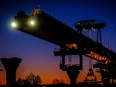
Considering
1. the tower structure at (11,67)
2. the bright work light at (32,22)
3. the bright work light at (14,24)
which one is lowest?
the tower structure at (11,67)

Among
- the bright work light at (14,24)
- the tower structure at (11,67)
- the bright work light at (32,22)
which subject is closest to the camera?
the tower structure at (11,67)

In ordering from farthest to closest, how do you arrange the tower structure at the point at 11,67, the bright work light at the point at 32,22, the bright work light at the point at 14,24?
the bright work light at the point at 32,22, the bright work light at the point at 14,24, the tower structure at the point at 11,67

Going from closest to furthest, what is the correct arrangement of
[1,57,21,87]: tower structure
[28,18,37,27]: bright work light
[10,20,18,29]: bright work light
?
[1,57,21,87]: tower structure
[10,20,18,29]: bright work light
[28,18,37,27]: bright work light

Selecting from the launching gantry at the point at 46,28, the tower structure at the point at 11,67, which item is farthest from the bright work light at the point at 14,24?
the tower structure at the point at 11,67

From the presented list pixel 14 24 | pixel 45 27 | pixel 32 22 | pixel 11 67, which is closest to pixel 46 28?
pixel 45 27

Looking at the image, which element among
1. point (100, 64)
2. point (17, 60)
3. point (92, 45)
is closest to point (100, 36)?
point (100, 64)

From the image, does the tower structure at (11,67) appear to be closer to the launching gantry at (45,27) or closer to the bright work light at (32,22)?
the launching gantry at (45,27)

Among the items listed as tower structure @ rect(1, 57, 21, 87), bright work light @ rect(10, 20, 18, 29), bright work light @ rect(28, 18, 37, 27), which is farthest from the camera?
bright work light @ rect(28, 18, 37, 27)

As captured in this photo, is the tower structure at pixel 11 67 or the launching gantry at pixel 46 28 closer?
the tower structure at pixel 11 67

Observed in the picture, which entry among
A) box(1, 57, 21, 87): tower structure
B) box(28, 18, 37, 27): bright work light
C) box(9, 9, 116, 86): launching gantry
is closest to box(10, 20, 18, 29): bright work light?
box(9, 9, 116, 86): launching gantry

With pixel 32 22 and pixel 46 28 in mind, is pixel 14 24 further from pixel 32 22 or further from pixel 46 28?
pixel 46 28

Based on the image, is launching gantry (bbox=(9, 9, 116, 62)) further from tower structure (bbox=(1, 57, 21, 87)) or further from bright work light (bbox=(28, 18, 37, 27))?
tower structure (bbox=(1, 57, 21, 87))

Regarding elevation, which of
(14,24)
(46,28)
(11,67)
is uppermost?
(46,28)

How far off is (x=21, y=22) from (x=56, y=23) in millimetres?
8498
